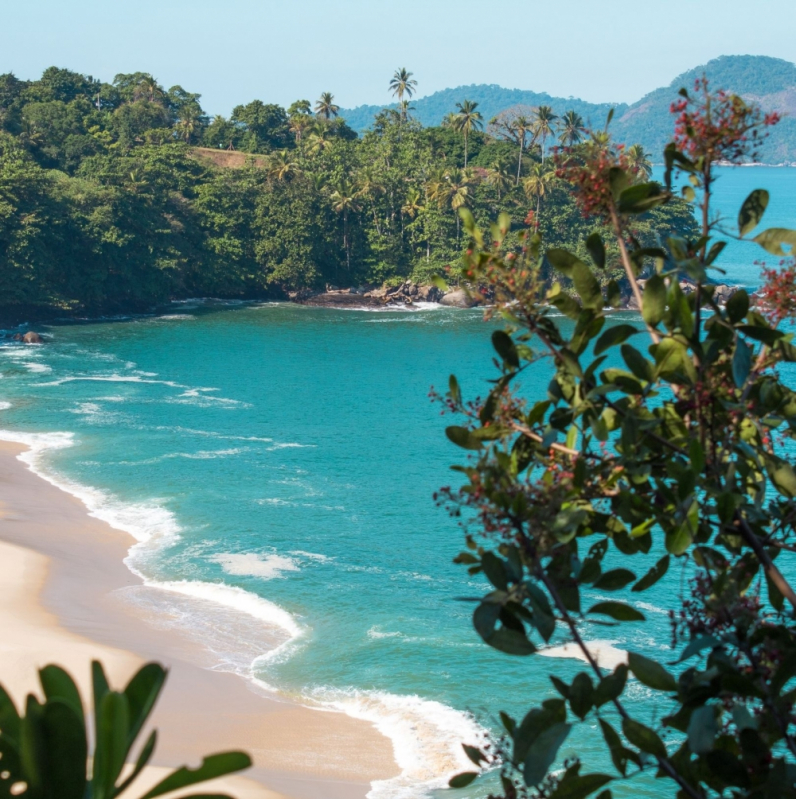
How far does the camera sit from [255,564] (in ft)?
65.3

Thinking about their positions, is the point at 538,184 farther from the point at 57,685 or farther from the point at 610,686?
the point at 57,685

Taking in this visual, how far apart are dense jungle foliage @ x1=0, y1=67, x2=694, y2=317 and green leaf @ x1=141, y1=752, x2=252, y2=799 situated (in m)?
46.4

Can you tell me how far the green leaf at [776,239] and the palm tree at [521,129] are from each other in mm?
58440

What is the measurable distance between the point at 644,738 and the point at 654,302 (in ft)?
4.72

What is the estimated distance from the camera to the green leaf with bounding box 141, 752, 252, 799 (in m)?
2.25

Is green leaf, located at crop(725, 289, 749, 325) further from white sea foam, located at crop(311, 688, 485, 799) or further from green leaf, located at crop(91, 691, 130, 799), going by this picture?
white sea foam, located at crop(311, 688, 485, 799)

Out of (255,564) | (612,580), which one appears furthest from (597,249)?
(255,564)

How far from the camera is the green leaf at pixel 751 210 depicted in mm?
3391

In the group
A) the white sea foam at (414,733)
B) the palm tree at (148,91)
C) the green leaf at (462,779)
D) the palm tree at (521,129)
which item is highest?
the palm tree at (148,91)

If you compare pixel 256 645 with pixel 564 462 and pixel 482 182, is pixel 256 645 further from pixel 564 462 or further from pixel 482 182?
pixel 482 182

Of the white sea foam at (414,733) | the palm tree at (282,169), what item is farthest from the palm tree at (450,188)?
the white sea foam at (414,733)

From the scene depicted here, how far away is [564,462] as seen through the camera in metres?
3.36

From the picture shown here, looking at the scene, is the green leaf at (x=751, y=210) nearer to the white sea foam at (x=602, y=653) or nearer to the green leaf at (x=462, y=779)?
the green leaf at (x=462, y=779)

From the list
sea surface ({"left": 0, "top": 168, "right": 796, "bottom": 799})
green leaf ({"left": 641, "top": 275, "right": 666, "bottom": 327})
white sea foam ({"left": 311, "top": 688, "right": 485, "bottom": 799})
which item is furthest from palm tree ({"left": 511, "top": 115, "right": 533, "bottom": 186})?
green leaf ({"left": 641, "top": 275, "right": 666, "bottom": 327})
